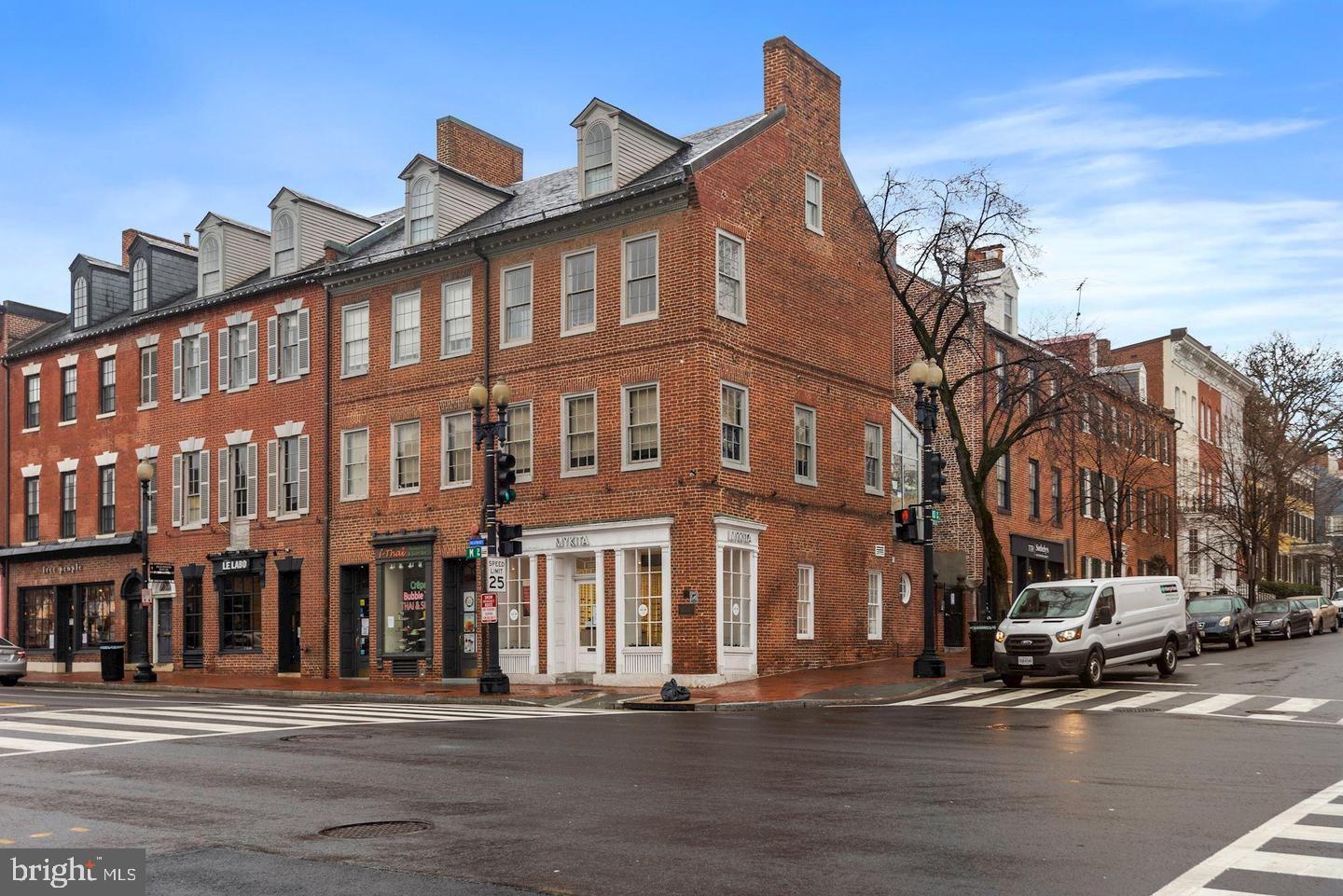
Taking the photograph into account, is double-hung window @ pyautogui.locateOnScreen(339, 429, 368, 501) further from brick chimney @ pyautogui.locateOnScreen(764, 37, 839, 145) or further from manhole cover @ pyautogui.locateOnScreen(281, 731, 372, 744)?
manhole cover @ pyautogui.locateOnScreen(281, 731, 372, 744)

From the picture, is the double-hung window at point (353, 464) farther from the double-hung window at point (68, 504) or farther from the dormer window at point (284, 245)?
the double-hung window at point (68, 504)

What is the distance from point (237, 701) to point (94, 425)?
20122 millimetres

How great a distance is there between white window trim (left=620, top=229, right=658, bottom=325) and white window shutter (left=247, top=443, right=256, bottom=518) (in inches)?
522

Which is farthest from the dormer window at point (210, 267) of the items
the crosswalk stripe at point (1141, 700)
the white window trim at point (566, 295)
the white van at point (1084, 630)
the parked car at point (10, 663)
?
the crosswalk stripe at point (1141, 700)

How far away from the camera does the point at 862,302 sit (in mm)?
33344

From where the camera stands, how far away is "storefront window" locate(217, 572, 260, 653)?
1414 inches

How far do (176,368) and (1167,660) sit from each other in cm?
2794

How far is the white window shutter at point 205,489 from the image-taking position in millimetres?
37406

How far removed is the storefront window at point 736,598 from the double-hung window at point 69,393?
24.6 m

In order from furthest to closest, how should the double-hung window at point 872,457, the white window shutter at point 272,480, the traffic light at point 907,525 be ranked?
the white window shutter at point 272,480 → the double-hung window at point 872,457 → the traffic light at point 907,525

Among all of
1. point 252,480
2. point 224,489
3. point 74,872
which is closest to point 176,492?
point 224,489

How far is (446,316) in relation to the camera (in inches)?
1261

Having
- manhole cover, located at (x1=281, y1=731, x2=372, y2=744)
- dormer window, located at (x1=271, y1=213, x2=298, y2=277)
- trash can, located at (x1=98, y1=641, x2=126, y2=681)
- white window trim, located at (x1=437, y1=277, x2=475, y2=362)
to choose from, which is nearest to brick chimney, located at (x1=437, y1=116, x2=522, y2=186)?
dormer window, located at (x1=271, y1=213, x2=298, y2=277)

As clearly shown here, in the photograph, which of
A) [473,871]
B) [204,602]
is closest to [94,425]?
[204,602]
